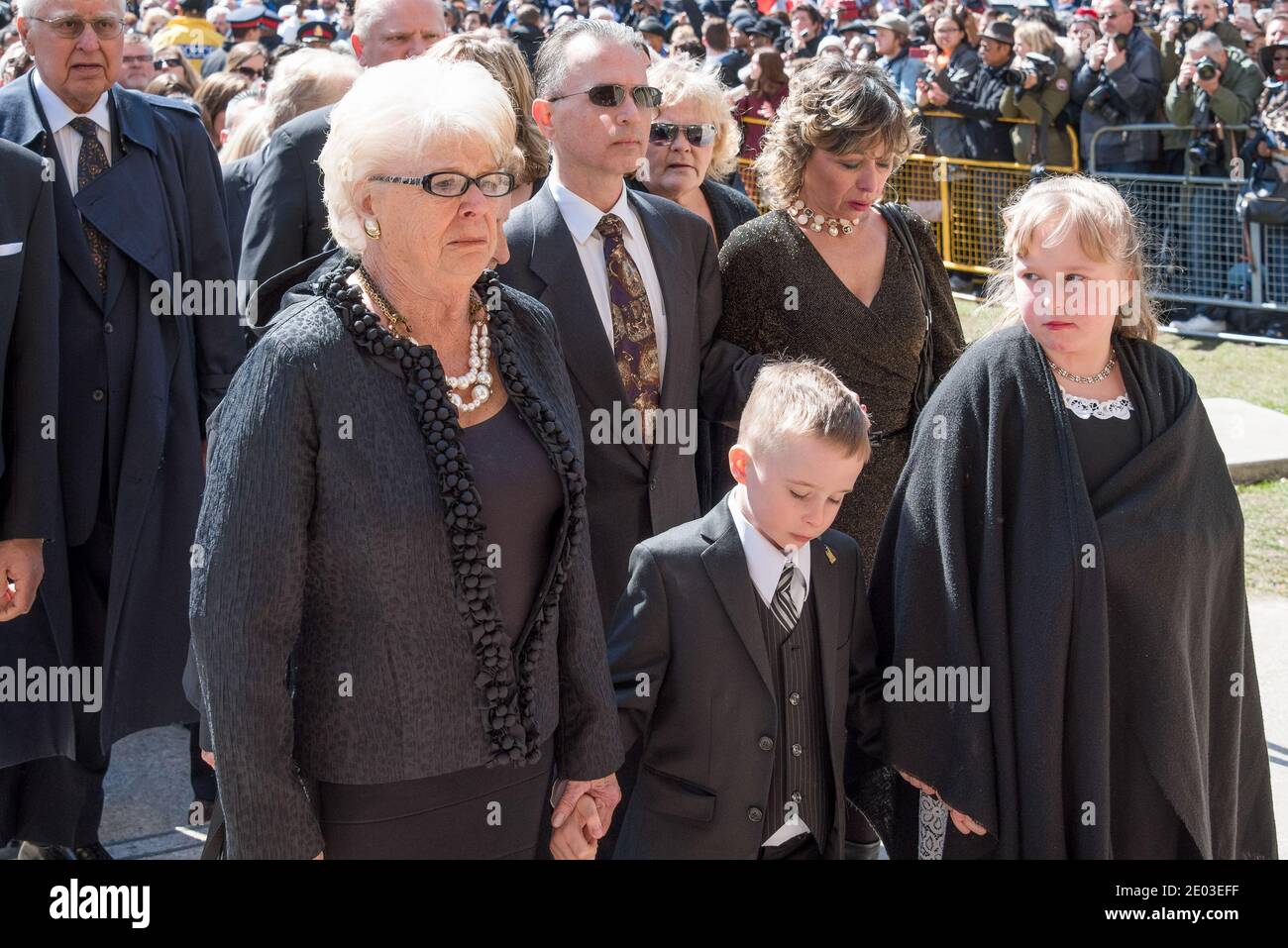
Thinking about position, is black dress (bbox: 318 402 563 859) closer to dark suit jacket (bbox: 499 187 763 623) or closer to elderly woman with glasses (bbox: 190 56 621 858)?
elderly woman with glasses (bbox: 190 56 621 858)

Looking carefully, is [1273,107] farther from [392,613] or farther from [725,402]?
[392,613]

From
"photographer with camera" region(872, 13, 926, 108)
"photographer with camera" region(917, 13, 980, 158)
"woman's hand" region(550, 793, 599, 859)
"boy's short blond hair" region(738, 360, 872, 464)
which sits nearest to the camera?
"woman's hand" region(550, 793, 599, 859)

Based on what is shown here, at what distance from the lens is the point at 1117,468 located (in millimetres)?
3068

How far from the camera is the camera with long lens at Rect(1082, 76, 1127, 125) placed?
35.8 ft

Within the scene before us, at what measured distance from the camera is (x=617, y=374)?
11.8ft

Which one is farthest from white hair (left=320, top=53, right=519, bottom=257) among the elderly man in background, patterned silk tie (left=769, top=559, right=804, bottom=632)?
the elderly man in background

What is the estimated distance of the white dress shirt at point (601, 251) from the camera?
12.1ft

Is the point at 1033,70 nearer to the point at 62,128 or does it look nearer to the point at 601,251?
the point at 601,251

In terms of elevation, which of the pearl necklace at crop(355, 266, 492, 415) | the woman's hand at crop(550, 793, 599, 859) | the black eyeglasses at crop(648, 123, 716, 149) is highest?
the black eyeglasses at crop(648, 123, 716, 149)

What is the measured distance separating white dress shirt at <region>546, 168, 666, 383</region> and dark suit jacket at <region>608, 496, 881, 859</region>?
0.83m

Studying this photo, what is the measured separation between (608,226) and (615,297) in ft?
0.62

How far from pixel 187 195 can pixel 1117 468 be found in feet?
8.94

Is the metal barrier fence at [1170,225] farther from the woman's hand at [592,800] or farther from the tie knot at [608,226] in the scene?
the woman's hand at [592,800]

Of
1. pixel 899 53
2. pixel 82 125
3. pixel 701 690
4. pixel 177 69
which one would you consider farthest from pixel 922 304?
pixel 899 53
